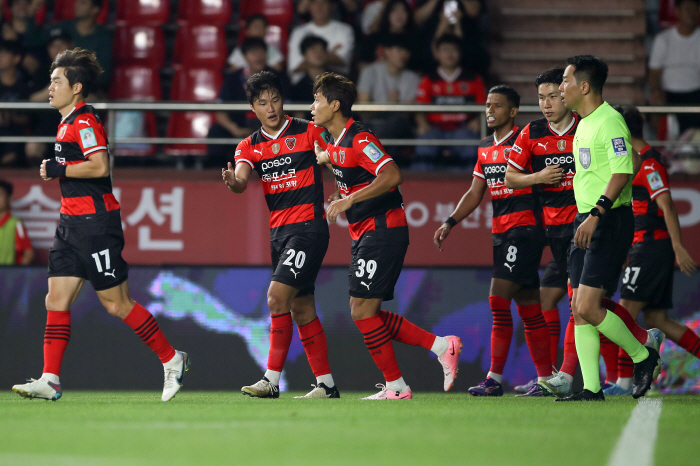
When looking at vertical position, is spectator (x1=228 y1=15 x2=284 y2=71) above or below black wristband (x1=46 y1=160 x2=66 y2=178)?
above

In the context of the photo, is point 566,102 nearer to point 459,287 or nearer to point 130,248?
point 459,287

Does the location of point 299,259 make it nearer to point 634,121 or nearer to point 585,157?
point 585,157

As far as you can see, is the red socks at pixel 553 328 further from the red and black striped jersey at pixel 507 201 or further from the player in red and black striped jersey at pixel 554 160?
the red and black striped jersey at pixel 507 201

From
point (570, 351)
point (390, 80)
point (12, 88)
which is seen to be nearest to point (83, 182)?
point (570, 351)

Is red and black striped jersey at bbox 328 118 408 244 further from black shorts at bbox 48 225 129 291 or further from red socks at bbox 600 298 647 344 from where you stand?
black shorts at bbox 48 225 129 291

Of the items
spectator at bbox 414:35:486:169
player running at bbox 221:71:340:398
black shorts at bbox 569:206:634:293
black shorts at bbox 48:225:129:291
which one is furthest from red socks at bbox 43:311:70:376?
spectator at bbox 414:35:486:169

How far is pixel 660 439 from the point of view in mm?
3529

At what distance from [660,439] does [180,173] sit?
581cm

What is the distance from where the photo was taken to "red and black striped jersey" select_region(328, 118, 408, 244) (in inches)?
226

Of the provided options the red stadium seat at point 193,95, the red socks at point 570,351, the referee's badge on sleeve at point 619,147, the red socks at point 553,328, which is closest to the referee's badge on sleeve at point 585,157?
the referee's badge on sleeve at point 619,147

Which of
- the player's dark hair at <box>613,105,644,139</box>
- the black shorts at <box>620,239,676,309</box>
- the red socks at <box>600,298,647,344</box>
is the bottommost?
the red socks at <box>600,298,647,344</box>

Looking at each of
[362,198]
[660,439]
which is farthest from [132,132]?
[660,439]

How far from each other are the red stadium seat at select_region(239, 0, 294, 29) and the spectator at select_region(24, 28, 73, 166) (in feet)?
7.99

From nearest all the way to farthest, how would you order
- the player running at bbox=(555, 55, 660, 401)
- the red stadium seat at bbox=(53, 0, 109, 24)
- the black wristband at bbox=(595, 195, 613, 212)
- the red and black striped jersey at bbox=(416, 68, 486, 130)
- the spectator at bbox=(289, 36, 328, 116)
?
1. the black wristband at bbox=(595, 195, 613, 212)
2. the player running at bbox=(555, 55, 660, 401)
3. the red and black striped jersey at bbox=(416, 68, 486, 130)
4. the spectator at bbox=(289, 36, 328, 116)
5. the red stadium seat at bbox=(53, 0, 109, 24)
